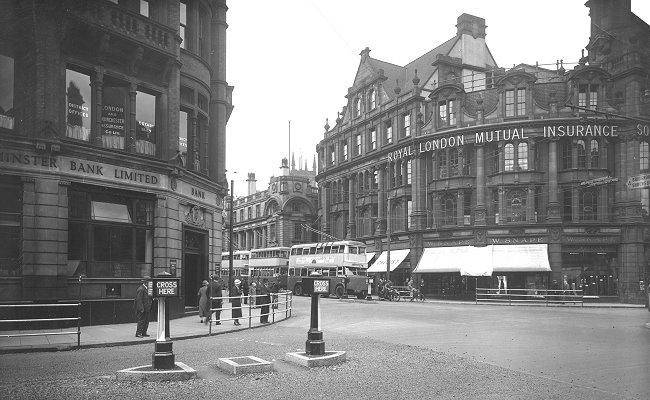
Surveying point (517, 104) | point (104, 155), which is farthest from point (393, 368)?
point (517, 104)

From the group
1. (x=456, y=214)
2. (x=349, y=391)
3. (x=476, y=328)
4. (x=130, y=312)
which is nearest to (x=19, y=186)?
(x=130, y=312)

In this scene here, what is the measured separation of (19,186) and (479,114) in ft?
122

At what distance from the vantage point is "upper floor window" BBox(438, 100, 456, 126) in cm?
4972

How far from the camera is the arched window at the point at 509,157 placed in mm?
46625

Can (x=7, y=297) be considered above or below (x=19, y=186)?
below

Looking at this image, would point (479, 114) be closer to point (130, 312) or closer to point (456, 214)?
point (456, 214)

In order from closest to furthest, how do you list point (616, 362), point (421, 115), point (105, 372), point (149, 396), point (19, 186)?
point (149, 396), point (105, 372), point (616, 362), point (19, 186), point (421, 115)

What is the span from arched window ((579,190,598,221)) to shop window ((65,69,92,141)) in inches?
1420

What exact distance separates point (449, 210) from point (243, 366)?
41042 millimetres

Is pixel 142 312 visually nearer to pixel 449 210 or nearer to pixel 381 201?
pixel 449 210

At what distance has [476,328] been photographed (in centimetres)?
2016

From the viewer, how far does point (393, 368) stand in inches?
443

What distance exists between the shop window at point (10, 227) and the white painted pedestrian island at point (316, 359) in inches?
350

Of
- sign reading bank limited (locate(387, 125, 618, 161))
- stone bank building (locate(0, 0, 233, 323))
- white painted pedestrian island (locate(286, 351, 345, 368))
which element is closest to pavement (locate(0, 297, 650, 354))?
stone bank building (locate(0, 0, 233, 323))
